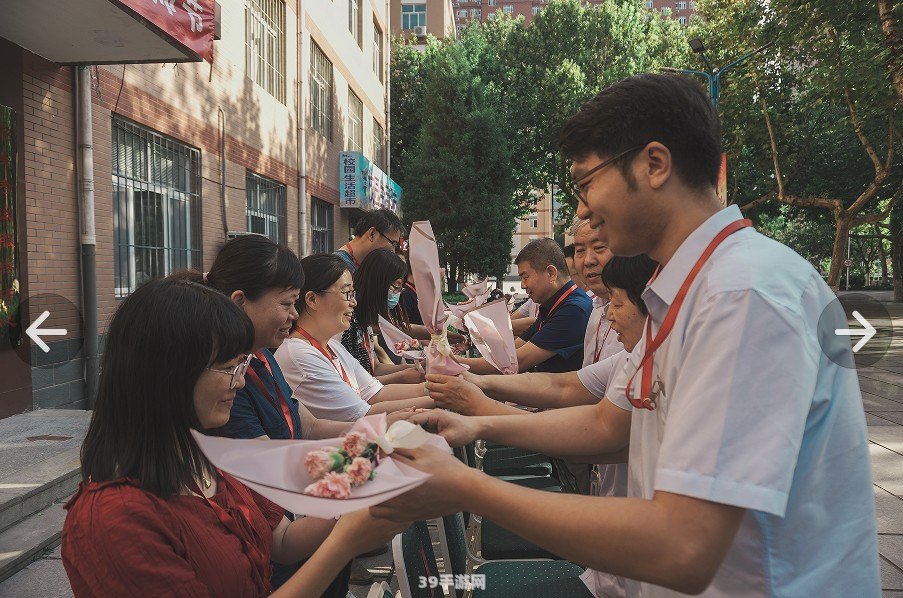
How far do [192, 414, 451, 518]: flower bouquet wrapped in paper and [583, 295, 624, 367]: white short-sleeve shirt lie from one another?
7.59 ft

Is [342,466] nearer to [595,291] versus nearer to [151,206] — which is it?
[595,291]

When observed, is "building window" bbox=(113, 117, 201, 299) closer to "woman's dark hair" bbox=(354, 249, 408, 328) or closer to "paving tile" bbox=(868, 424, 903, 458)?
"woman's dark hair" bbox=(354, 249, 408, 328)

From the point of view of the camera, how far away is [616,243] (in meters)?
1.44

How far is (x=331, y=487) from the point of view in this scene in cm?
129

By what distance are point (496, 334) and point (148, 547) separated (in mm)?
2459

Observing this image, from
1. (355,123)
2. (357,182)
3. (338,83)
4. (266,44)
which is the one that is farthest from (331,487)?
(355,123)

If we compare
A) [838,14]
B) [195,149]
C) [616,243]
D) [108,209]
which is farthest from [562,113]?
[616,243]

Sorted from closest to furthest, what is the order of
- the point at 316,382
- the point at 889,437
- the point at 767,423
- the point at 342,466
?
the point at 767,423, the point at 342,466, the point at 316,382, the point at 889,437

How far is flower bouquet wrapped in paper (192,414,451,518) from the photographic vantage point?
1251mm

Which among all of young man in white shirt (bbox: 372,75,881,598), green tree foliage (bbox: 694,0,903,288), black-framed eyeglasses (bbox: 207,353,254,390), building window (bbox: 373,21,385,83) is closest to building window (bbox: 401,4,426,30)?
building window (bbox: 373,21,385,83)

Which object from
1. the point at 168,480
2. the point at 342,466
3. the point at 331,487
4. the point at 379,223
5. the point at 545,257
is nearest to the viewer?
the point at 331,487

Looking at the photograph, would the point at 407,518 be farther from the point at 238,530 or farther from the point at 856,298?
the point at 856,298

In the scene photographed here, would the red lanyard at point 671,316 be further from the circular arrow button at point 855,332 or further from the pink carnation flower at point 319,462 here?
the pink carnation flower at point 319,462

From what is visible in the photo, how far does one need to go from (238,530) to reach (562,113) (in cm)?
2483
